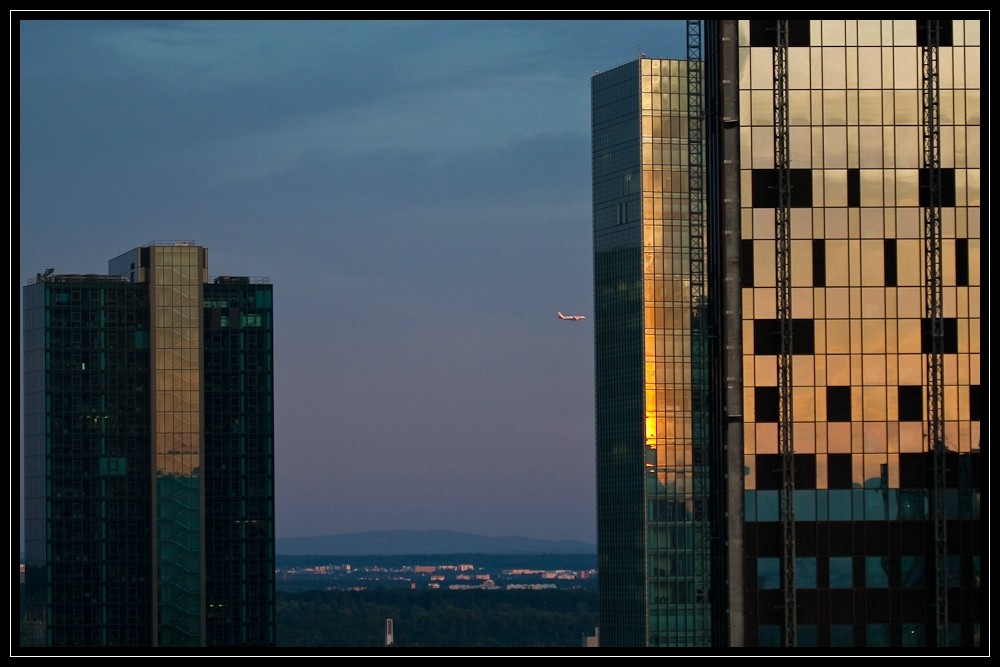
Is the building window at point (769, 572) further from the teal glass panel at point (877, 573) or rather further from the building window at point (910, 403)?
the building window at point (910, 403)

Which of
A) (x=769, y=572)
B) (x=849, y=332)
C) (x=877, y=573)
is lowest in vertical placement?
(x=877, y=573)

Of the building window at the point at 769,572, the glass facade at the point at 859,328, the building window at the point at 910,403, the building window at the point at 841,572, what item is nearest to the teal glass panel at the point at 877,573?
the glass facade at the point at 859,328

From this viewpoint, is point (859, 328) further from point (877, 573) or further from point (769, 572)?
point (769, 572)

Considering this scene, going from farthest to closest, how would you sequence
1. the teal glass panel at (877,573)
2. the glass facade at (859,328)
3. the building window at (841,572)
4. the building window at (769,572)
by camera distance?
the building window at (769,572) → the glass facade at (859,328) → the teal glass panel at (877,573) → the building window at (841,572)

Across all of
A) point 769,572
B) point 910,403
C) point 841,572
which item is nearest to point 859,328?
point 910,403

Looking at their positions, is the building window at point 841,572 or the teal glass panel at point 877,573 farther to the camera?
the teal glass panel at point 877,573

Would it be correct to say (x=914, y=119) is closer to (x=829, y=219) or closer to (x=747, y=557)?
(x=829, y=219)

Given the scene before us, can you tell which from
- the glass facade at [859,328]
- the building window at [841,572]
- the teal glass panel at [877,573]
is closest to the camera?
the building window at [841,572]
